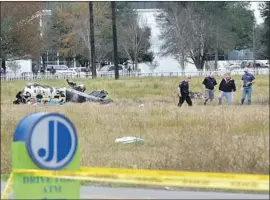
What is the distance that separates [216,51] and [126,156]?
2.48 metres

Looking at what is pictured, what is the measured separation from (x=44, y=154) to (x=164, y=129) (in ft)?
17.8

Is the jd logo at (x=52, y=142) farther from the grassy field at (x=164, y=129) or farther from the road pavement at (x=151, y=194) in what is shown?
the grassy field at (x=164, y=129)

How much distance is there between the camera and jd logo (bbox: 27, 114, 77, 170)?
15.4 ft

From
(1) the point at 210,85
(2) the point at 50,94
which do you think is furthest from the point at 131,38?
(1) the point at 210,85

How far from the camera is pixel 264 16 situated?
8969 mm

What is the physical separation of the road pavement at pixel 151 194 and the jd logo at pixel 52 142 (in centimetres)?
245

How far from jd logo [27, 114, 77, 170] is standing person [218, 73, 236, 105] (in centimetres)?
476

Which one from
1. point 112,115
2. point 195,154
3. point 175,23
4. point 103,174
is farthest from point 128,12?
point 103,174

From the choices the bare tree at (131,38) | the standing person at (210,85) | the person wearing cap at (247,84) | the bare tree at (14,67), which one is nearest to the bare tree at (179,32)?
the standing person at (210,85)

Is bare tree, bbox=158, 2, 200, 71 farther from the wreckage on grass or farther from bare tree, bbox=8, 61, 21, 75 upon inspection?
bare tree, bbox=8, 61, 21, 75

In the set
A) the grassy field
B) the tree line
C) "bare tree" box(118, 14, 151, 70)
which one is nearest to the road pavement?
the grassy field

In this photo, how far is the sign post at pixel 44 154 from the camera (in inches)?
183

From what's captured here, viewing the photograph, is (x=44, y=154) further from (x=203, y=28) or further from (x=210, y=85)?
(x=203, y=28)

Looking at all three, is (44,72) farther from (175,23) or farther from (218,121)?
(218,121)
